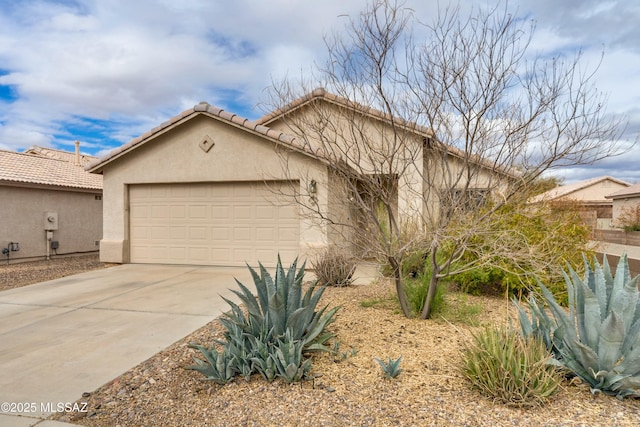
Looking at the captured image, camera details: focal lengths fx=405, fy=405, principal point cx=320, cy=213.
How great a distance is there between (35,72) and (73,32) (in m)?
5.64

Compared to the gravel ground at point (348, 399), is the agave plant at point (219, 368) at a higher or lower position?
higher

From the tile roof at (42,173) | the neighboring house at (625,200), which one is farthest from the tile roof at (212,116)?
the neighboring house at (625,200)

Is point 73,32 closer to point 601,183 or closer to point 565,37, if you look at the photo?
point 565,37

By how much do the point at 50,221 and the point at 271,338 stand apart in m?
13.9

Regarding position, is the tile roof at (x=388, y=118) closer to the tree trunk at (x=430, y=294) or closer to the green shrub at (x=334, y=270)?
the tree trunk at (x=430, y=294)

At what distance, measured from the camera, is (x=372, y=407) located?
333cm

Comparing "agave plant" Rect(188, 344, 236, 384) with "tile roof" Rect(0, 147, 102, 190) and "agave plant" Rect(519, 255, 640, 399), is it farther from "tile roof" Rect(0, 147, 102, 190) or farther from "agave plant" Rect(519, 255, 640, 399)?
"tile roof" Rect(0, 147, 102, 190)

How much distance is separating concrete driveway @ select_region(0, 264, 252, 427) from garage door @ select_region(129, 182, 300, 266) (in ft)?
4.60

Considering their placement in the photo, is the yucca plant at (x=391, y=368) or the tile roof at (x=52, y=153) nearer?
the yucca plant at (x=391, y=368)

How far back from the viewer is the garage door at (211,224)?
1129 cm

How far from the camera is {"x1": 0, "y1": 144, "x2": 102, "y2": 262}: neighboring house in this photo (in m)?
13.4

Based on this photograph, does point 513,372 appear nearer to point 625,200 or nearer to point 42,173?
point 42,173

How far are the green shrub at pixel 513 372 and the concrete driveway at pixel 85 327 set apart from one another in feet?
11.9

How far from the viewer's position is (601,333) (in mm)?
3344
